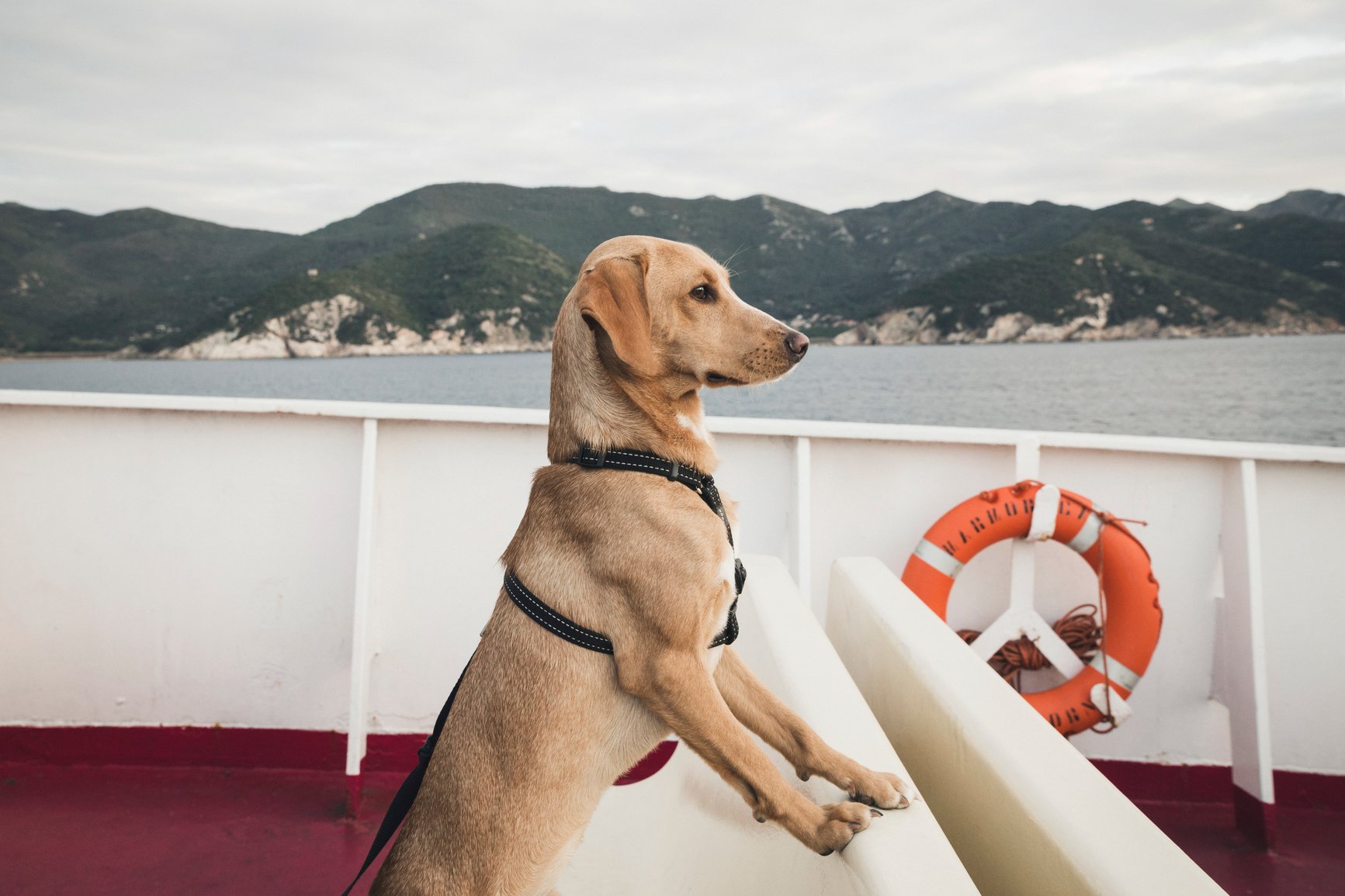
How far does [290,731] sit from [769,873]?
2537mm

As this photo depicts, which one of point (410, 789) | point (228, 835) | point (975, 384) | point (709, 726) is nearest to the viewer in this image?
point (709, 726)

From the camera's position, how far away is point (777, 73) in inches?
2275

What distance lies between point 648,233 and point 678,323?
2333 inches

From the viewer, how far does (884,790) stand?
986mm

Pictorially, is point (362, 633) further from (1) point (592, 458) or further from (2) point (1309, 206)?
(2) point (1309, 206)

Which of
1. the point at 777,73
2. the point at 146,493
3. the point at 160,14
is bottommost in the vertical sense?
the point at 146,493

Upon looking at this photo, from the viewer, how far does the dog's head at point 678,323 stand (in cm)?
131

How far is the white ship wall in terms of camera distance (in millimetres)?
2926

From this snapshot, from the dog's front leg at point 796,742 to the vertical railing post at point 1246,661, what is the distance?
2.39 metres

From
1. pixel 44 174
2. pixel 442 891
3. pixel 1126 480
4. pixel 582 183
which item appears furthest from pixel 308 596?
pixel 44 174

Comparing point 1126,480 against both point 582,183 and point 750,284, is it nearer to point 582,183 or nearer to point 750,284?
point 750,284

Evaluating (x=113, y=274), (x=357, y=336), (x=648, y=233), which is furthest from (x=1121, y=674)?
(x=113, y=274)

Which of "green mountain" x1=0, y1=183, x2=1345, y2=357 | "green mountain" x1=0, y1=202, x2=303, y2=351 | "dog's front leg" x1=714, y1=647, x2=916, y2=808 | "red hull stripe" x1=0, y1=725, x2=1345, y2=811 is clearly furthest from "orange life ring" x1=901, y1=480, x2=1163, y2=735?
"green mountain" x1=0, y1=202, x2=303, y2=351

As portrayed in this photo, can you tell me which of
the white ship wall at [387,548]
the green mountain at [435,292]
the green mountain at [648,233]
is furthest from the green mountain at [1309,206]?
the white ship wall at [387,548]
